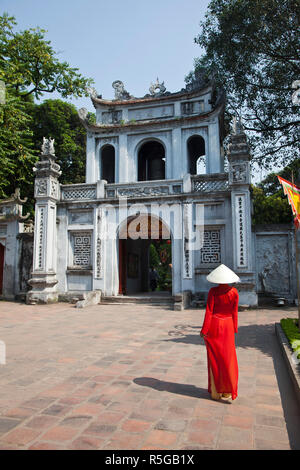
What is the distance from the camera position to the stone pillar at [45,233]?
12508mm

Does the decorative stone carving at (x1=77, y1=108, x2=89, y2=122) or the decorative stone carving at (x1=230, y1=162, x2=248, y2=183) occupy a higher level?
the decorative stone carving at (x1=77, y1=108, x2=89, y2=122)

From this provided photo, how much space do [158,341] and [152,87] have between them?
12975 mm

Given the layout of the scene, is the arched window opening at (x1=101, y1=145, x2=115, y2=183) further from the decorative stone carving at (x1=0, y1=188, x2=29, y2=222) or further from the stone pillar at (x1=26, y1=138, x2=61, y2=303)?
the decorative stone carving at (x1=0, y1=188, x2=29, y2=222)

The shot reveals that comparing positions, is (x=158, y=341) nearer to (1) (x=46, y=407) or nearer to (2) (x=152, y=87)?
(1) (x=46, y=407)

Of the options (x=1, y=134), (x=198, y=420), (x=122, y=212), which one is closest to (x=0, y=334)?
(x=198, y=420)

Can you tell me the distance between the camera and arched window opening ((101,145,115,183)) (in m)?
16.3

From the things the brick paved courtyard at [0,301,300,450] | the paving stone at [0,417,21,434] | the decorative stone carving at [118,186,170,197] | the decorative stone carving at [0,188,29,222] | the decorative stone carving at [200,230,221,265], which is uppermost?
the decorative stone carving at [118,186,170,197]

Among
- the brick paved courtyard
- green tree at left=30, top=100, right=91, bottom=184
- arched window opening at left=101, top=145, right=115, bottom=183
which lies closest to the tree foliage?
green tree at left=30, top=100, right=91, bottom=184

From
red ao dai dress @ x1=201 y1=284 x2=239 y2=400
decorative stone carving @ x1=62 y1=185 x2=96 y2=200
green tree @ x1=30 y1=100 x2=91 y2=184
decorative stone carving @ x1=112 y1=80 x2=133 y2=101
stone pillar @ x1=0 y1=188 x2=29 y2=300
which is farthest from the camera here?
green tree @ x1=30 y1=100 x2=91 y2=184

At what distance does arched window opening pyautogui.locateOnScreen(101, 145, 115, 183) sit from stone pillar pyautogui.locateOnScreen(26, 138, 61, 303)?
10.6ft

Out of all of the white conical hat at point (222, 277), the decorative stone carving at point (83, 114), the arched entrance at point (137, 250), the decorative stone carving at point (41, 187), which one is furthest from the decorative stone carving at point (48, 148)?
the white conical hat at point (222, 277)

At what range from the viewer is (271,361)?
→ 495 centimetres

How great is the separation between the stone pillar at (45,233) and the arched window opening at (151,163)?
14.8ft

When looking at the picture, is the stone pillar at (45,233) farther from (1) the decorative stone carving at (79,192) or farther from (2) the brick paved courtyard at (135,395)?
(2) the brick paved courtyard at (135,395)
